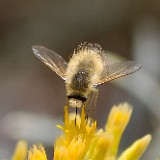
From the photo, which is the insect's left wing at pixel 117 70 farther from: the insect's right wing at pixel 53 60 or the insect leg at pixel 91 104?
the insect's right wing at pixel 53 60

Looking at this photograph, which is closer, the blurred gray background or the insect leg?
the insect leg

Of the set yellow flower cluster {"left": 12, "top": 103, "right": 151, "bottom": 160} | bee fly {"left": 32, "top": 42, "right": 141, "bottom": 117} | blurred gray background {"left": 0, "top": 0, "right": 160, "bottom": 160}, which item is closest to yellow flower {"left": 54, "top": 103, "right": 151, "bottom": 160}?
yellow flower cluster {"left": 12, "top": 103, "right": 151, "bottom": 160}

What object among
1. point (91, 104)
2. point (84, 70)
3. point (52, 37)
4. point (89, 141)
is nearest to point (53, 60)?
point (84, 70)

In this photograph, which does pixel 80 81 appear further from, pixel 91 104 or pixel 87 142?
pixel 87 142

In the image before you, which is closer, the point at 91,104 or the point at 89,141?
the point at 89,141

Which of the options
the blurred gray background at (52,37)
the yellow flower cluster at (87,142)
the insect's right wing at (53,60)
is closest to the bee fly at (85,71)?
the insect's right wing at (53,60)

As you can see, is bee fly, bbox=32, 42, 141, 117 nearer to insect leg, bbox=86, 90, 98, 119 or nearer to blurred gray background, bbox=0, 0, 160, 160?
insect leg, bbox=86, 90, 98, 119

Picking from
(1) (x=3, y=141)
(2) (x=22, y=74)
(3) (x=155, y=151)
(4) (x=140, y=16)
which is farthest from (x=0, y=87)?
(3) (x=155, y=151)

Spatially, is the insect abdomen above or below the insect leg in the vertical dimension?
above
